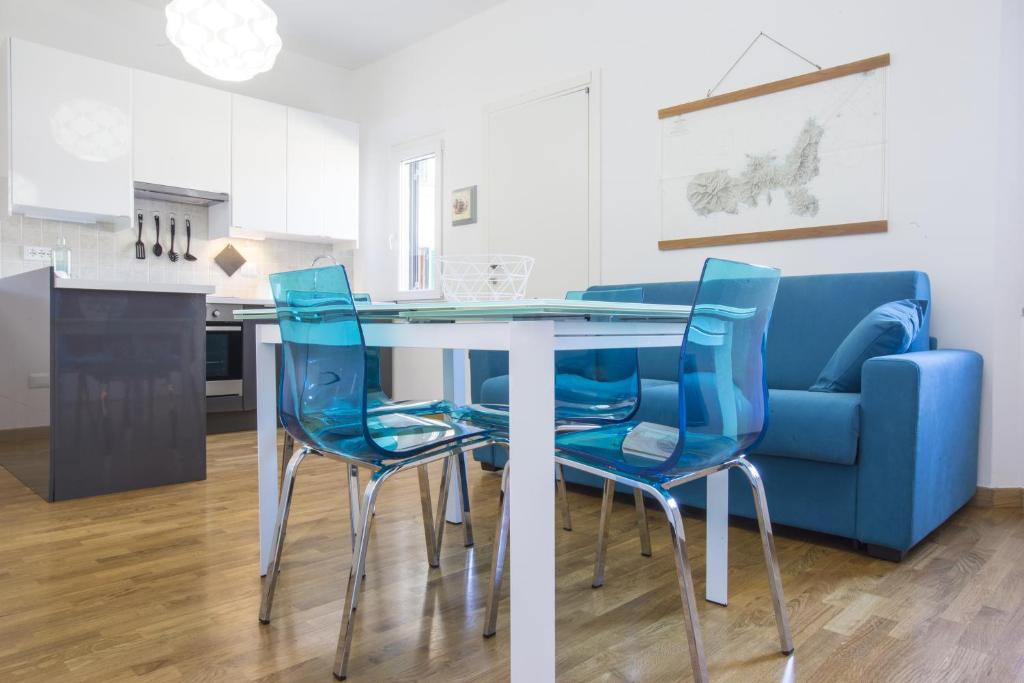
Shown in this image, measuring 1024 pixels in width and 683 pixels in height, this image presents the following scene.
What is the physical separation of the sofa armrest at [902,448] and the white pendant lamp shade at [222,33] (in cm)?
261

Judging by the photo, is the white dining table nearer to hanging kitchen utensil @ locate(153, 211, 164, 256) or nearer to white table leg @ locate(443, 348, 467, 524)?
white table leg @ locate(443, 348, 467, 524)

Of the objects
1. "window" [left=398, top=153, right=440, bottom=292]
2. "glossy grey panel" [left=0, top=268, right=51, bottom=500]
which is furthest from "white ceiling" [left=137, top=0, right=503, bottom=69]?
"glossy grey panel" [left=0, top=268, right=51, bottom=500]

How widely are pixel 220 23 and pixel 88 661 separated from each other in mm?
2355

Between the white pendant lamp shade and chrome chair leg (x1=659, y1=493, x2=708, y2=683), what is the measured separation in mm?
2559

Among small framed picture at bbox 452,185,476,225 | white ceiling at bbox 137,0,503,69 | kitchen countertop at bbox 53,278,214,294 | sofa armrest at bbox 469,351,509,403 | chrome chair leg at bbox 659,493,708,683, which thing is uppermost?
white ceiling at bbox 137,0,503,69

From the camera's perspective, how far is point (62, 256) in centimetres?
396

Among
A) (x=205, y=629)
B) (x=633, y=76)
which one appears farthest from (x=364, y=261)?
(x=205, y=629)

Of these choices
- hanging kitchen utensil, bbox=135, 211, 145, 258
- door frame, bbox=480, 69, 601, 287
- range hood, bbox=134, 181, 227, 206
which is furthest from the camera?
hanging kitchen utensil, bbox=135, 211, 145, 258

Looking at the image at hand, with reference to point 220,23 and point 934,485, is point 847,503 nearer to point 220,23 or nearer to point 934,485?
point 934,485

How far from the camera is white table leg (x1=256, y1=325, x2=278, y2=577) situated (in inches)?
73.0

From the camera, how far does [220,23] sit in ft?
8.95

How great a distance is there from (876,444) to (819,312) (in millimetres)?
870

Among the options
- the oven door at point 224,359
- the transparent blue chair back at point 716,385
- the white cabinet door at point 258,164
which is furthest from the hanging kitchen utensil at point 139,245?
the transparent blue chair back at point 716,385

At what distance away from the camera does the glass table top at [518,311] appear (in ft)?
3.65
